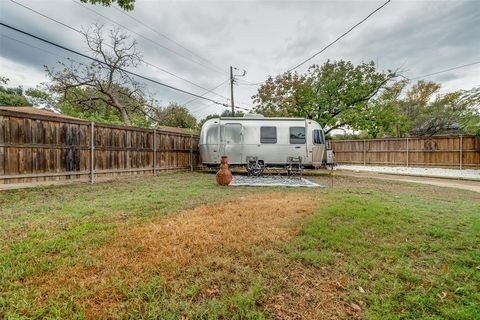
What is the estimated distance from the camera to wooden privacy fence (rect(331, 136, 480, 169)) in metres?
14.3

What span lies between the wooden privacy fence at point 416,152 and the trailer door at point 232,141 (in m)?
12.6

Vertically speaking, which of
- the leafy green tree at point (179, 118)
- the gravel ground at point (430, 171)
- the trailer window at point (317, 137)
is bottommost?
the gravel ground at point (430, 171)

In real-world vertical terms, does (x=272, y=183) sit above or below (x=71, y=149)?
below

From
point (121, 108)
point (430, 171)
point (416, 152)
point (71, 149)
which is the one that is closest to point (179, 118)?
point (121, 108)

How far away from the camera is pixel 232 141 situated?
12.4 meters

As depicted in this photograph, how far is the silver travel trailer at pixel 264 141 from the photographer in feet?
40.6

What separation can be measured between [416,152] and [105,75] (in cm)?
2494

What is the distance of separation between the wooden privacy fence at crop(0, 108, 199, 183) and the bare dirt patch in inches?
215

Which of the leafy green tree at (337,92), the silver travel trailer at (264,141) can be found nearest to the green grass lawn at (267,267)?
the silver travel trailer at (264,141)

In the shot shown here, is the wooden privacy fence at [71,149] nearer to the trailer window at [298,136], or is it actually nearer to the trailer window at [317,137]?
the trailer window at [298,136]

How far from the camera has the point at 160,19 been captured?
12.8 m

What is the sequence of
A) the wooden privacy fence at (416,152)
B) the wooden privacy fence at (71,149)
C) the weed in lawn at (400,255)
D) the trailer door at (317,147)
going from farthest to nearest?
the wooden privacy fence at (416,152)
the trailer door at (317,147)
the wooden privacy fence at (71,149)
the weed in lawn at (400,255)

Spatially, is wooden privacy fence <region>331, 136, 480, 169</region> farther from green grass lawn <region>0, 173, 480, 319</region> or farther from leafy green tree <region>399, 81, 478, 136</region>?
green grass lawn <region>0, 173, 480, 319</region>

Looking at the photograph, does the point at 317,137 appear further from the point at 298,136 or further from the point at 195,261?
the point at 195,261
